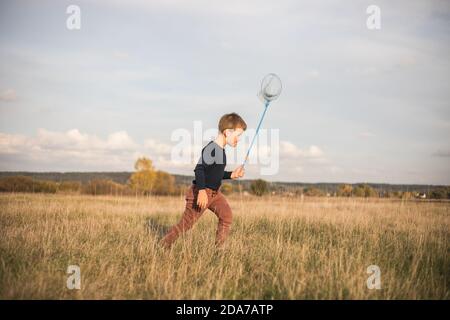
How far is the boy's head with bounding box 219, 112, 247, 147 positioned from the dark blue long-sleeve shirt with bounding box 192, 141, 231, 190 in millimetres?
185

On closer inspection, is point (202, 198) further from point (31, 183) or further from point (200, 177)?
point (31, 183)

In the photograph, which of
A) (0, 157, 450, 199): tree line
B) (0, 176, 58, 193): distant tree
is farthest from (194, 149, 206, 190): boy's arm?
(0, 176, 58, 193): distant tree

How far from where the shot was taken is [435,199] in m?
19.4

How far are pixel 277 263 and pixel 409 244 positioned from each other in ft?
9.07

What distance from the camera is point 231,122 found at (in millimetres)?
5520

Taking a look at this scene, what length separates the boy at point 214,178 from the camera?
547 centimetres

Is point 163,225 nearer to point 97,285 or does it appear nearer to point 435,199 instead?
point 97,285

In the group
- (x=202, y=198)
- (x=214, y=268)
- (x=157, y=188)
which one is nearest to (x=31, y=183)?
(x=157, y=188)

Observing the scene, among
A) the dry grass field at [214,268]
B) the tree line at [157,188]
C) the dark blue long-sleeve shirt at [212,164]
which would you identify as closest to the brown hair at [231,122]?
the dark blue long-sleeve shirt at [212,164]

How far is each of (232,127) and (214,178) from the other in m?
0.73

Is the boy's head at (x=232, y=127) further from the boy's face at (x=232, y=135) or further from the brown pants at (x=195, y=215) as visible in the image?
the brown pants at (x=195, y=215)

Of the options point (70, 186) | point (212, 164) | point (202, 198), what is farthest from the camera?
point (70, 186)

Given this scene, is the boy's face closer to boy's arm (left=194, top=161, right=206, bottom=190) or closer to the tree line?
boy's arm (left=194, top=161, right=206, bottom=190)
